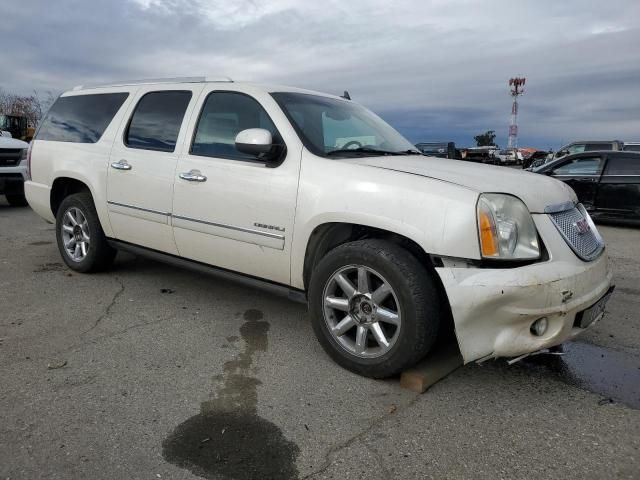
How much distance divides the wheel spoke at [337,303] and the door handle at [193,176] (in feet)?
4.43

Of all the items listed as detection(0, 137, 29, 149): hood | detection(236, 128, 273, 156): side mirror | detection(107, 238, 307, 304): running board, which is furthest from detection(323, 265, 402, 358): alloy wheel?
detection(0, 137, 29, 149): hood

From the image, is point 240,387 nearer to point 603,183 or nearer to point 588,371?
point 588,371

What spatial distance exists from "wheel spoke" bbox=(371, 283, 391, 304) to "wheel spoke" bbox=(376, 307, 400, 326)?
0.18 ft

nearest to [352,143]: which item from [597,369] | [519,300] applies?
[519,300]

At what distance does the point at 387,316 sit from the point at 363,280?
25 cm

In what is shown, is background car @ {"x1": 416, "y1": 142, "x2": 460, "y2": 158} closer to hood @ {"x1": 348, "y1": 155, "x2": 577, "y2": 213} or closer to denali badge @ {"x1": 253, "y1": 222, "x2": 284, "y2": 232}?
hood @ {"x1": 348, "y1": 155, "x2": 577, "y2": 213}

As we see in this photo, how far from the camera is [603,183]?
9570 millimetres

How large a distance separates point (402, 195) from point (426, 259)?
16.2 inches

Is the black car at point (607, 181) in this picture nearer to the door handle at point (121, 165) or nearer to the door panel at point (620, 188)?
the door panel at point (620, 188)

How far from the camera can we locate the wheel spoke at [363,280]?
309 cm

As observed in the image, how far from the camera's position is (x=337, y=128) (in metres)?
3.92

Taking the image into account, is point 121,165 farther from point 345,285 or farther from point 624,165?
point 624,165

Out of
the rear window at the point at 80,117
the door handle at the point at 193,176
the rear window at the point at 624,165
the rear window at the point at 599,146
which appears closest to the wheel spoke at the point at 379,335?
the door handle at the point at 193,176

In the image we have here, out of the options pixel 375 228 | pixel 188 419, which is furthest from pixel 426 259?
pixel 188 419
